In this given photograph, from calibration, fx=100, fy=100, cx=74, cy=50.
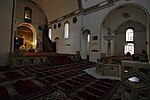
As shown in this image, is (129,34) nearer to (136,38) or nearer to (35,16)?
(136,38)

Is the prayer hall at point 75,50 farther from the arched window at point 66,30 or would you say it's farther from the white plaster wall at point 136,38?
the arched window at point 66,30

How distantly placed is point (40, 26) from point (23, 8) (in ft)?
12.0

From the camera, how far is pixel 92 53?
1092 centimetres

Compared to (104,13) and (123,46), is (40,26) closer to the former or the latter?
(104,13)

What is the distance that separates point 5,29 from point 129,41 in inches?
643

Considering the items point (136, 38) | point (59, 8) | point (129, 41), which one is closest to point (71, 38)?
point (59, 8)

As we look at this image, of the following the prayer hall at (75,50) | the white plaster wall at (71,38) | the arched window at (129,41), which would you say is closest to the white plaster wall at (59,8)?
the prayer hall at (75,50)

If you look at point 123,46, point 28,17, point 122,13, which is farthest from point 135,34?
point 28,17

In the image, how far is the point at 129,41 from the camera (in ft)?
52.5

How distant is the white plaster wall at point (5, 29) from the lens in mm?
6000

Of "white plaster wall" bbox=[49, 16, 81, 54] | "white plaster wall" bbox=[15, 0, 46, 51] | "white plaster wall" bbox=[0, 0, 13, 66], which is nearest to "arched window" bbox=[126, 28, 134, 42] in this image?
"white plaster wall" bbox=[49, 16, 81, 54]

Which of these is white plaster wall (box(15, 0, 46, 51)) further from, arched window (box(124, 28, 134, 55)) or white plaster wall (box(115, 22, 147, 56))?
arched window (box(124, 28, 134, 55))

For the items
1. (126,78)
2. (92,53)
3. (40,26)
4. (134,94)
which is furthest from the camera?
(40,26)

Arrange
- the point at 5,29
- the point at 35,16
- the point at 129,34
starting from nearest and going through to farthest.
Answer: the point at 5,29, the point at 129,34, the point at 35,16
